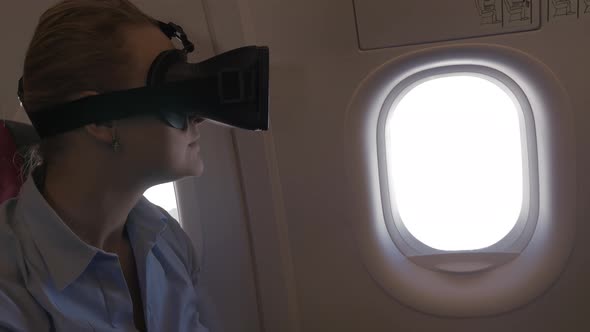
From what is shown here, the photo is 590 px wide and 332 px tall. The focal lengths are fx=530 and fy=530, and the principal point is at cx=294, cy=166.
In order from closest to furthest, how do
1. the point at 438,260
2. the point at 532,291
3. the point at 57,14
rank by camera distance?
the point at 57,14 → the point at 532,291 → the point at 438,260

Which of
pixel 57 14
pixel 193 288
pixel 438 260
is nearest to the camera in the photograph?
pixel 57 14

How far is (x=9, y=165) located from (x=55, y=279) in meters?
0.31

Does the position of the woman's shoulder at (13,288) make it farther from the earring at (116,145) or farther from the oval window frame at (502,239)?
→ the oval window frame at (502,239)

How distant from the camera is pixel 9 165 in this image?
114cm

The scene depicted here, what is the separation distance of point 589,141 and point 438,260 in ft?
1.82

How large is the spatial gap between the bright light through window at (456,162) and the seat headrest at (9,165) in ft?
3.25

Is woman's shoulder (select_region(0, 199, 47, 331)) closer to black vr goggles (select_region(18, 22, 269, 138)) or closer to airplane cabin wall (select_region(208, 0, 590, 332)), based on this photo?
black vr goggles (select_region(18, 22, 269, 138))

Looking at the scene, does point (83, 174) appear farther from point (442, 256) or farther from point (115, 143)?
point (442, 256)

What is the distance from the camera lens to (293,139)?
1.57m

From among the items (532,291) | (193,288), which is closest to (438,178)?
(532,291)

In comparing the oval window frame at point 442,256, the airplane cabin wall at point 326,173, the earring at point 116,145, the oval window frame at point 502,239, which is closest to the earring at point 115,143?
the earring at point 116,145

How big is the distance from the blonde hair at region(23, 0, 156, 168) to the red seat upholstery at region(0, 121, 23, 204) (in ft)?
0.42

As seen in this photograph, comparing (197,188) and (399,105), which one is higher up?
(399,105)

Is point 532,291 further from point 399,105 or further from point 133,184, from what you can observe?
point 133,184
